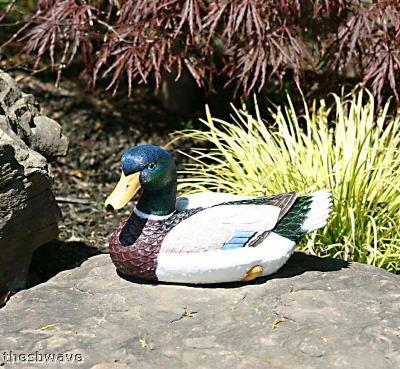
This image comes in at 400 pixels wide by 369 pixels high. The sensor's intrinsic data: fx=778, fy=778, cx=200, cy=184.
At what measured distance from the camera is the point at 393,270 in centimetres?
339

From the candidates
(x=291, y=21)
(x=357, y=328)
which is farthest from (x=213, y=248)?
(x=291, y=21)

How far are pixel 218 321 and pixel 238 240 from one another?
299 mm

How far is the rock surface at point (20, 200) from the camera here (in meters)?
2.73

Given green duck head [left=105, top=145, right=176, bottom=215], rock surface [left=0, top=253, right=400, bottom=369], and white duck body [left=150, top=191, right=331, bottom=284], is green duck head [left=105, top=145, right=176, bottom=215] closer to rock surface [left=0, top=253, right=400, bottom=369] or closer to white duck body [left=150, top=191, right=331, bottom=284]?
white duck body [left=150, top=191, right=331, bottom=284]

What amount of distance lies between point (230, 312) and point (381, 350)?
506 mm

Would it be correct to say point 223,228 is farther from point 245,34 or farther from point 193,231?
point 245,34

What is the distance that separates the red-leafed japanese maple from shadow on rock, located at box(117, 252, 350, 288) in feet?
3.38

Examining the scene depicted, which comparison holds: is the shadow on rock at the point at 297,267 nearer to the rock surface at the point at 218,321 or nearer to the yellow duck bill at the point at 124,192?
the rock surface at the point at 218,321

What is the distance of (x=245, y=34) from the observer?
3924mm

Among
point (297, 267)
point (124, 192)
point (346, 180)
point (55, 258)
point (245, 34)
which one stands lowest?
point (55, 258)

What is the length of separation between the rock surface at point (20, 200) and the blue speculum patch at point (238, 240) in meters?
0.72

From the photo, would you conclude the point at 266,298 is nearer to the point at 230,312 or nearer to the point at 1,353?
the point at 230,312

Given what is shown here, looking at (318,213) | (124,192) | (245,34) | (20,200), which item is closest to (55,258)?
(20,200)

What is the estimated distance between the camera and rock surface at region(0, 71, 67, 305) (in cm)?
273
